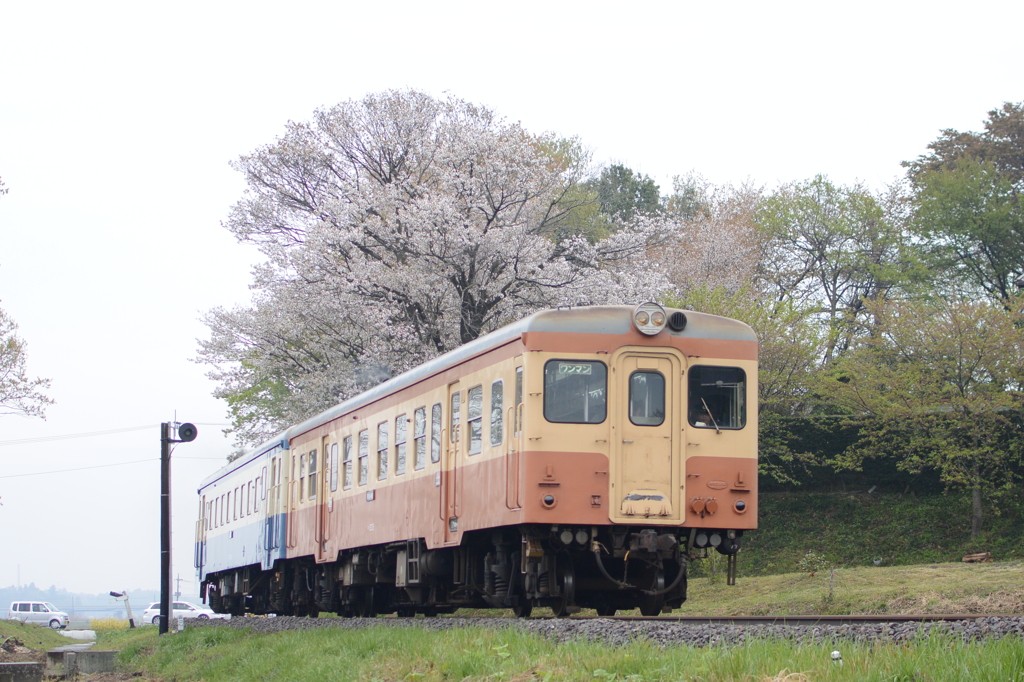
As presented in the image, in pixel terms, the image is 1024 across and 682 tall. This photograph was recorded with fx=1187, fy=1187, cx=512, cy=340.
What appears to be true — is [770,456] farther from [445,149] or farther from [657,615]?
[657,615]

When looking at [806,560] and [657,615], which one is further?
[806,560]

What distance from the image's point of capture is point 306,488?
59.7 feet

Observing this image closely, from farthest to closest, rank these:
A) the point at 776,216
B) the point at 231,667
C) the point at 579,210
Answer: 1. the point at 776,216
2. the point at 579,210
3. the point at 231,667

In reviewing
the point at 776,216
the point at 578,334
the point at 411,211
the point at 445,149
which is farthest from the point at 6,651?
the point at 776,216

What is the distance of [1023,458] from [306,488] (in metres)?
19.0

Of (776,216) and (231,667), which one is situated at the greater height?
(776,216)

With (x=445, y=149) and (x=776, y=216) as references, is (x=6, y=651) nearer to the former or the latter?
(x=445, y=149)

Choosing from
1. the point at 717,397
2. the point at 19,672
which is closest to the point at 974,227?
the point at 717,397

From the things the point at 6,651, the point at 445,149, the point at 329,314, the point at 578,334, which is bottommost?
the point at 6,651

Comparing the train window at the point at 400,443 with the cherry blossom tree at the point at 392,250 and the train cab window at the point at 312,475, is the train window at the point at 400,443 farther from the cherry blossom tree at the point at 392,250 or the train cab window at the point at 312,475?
the cherry blossom tree at the point at 392,250

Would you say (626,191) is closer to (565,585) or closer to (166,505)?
(166,505)

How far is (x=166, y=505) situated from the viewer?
22.5 meters

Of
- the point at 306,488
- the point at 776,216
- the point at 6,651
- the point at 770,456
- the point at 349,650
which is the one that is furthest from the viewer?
the point at 776,216

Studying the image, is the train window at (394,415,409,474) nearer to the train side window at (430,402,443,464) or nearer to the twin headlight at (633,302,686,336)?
the train side window at (430,402,443,464)
